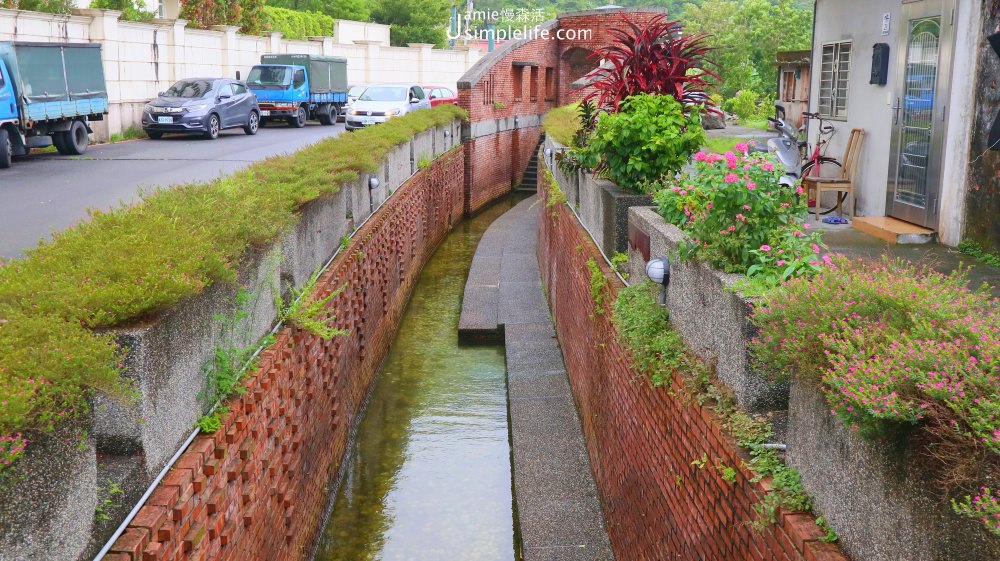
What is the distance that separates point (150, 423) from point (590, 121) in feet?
22.3

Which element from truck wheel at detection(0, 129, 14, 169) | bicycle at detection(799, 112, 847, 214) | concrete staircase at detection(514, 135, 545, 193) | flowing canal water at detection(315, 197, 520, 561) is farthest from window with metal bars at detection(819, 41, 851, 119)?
concrete staircase at detection(514, 135, 545, 193)

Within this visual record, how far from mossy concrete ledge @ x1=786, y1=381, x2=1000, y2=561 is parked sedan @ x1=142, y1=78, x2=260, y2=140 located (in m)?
22.8

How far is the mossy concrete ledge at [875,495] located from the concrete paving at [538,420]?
373 cm

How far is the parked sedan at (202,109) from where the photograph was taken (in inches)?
949

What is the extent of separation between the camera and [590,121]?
10.0 m

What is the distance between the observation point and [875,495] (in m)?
2.80

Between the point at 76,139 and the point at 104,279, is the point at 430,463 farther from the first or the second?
the point at 76,139

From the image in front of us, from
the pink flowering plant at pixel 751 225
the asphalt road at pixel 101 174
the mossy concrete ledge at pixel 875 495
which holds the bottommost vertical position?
the asphalt road at pixel 101 174

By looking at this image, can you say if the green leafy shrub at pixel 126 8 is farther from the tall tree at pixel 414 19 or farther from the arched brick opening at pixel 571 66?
the tall tree at pixel 414 19

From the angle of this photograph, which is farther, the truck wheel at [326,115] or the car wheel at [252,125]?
the truck wheel at [326,115]

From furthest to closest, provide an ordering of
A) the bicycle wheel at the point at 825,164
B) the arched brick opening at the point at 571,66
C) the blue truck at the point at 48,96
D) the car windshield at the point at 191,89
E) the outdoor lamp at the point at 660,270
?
the arched brick opening at the point at 571,66 → the car windshield at the point at 191,89 → the blue truck at the point at 48,96 → the bicycle wheel at the point at 825,164 → the outdoor lamp at the point at 660,270

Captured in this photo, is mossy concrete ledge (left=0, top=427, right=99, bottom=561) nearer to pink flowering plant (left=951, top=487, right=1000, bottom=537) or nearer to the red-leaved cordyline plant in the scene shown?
pink flowering plant (left=951, top=487, right=1000, bottom=537)

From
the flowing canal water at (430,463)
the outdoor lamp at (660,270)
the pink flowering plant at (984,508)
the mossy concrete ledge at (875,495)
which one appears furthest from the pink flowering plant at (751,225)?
the flowing canal water at (430,463)

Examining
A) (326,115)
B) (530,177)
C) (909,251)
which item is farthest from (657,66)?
(326,115)
